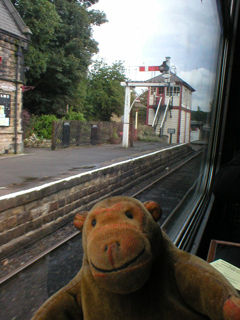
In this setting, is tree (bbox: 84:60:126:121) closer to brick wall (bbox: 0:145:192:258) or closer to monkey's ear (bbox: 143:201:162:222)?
monkey's ear (bbox: 143:201:162:222)

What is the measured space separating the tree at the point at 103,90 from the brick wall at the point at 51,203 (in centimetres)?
147

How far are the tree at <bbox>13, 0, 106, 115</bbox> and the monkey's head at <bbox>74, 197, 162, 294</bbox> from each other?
1170 millimetres

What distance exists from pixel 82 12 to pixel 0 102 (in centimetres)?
185

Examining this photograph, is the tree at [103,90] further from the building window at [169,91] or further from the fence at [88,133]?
the fence at [88,133]

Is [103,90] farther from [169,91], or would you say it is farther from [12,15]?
[12,15]

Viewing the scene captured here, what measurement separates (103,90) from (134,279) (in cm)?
158

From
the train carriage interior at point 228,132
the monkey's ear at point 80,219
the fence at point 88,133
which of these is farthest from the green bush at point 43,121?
the fence at point 88,133

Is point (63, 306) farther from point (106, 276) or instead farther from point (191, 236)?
point (191, 236)

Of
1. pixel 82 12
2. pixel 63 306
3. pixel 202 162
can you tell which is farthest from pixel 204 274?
pixel 202 162

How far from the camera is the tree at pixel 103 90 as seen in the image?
6.19ft

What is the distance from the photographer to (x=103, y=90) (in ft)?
6.67

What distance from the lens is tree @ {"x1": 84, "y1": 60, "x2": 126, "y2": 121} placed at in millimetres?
1888

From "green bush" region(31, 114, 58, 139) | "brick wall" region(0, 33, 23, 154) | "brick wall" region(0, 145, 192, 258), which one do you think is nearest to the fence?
"brick wall" region(0, 145, 192, 258)

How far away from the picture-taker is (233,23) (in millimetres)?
2807
